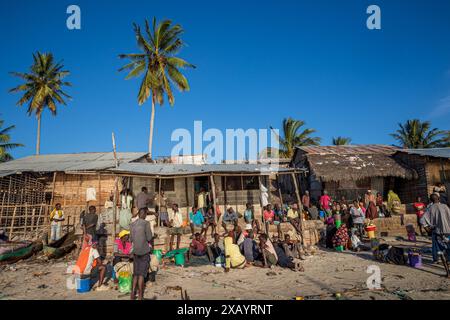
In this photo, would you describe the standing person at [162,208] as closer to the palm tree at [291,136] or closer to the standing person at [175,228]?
the standing person at [175,228]

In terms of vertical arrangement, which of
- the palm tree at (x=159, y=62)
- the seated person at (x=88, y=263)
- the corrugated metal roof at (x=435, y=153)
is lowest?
the seated person at (x=88, y=263)

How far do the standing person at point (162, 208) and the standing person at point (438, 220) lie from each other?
346 inches

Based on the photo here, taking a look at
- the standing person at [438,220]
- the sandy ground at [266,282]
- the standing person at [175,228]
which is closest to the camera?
the sandy ground at [266,282]

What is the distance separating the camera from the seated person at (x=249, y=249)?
337 inches

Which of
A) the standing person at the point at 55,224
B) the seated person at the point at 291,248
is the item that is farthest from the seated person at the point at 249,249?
the standing person at the point at 55,224

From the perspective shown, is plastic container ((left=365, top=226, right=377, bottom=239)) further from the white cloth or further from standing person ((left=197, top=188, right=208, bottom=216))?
the white cloth

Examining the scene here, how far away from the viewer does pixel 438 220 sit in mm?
7105

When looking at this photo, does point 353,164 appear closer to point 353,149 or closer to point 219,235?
point 353,149

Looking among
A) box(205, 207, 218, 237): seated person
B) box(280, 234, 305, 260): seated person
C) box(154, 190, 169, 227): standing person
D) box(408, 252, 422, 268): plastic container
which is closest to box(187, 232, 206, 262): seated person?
box(205, 207, 218, 237): seated person

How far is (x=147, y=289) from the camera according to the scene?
6.46m

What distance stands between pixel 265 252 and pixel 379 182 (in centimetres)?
1173

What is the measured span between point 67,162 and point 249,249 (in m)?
14.8

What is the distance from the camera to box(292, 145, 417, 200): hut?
16.1 m
